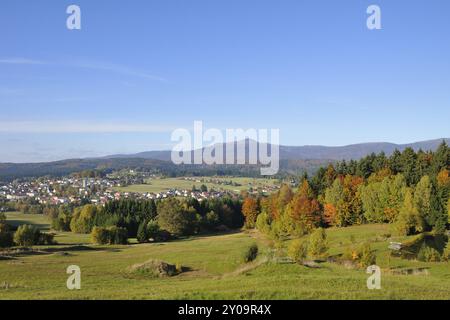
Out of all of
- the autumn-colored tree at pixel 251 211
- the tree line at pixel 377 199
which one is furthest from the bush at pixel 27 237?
the autumn-colored tree at pixel 251 211

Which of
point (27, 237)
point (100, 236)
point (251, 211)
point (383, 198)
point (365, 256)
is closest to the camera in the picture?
point (365, 256)

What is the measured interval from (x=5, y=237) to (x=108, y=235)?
16.4 meters

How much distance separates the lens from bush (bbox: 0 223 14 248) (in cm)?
6309

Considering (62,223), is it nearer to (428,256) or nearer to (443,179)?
(443,179)

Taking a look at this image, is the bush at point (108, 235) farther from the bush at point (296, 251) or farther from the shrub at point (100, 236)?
the bush at point (296, 251)

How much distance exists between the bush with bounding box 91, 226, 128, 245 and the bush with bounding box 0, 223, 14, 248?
12.9 m

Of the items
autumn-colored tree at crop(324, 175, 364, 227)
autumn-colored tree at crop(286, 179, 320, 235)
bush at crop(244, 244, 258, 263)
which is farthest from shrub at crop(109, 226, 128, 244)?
bush at crop(244, 244, 258, 263)

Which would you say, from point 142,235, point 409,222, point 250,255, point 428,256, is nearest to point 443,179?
point 409,222

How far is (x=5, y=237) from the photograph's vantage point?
63.7 meters

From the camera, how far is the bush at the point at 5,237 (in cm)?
6309

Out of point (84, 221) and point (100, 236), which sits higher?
point (100, 236)

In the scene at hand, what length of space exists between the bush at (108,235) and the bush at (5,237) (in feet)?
42.5
